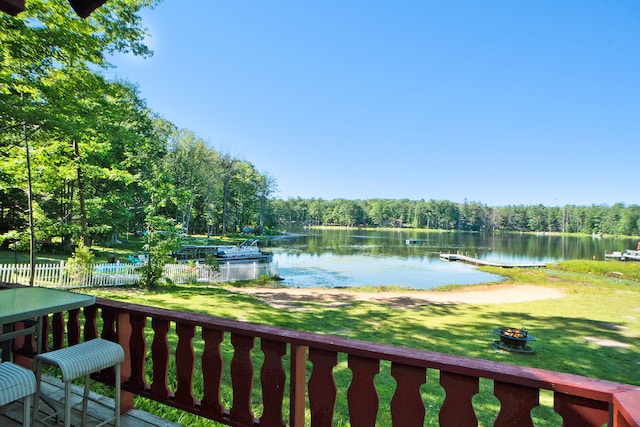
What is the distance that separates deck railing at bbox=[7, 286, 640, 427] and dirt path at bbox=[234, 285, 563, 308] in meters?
8.38

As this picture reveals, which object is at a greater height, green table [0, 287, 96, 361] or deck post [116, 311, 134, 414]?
green table [0, 287, 96, 361]

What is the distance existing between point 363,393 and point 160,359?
1444 millimetres

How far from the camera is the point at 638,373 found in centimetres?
642

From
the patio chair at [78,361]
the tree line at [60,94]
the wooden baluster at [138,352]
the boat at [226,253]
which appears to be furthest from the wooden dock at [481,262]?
the patio chair at [78,361]

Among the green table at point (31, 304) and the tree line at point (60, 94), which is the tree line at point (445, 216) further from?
the green table at point (31, 304)

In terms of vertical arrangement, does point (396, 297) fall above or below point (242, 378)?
below

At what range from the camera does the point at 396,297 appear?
535 inches

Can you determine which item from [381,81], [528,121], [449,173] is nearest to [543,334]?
[381,81]

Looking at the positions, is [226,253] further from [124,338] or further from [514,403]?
[514,403]

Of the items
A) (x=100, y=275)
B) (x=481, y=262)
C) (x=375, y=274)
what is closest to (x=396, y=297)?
(x=375, y=274)

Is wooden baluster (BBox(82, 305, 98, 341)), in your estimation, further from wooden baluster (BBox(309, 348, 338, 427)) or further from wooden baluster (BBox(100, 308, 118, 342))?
wooden baluster (BBox(309, 348, 338, 427))

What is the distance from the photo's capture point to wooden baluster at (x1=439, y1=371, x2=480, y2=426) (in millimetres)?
1334

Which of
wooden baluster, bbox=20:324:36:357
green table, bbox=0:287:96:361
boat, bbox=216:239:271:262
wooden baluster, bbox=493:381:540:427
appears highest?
green table, bbox=0:287:96:361

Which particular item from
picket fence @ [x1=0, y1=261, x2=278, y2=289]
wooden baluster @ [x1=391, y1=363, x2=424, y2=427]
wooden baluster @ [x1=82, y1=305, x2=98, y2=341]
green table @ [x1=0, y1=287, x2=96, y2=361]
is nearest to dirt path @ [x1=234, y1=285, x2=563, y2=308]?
picket fence @ [x1=0, y1=261, x2=278, y2=289]
